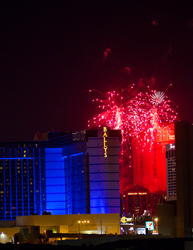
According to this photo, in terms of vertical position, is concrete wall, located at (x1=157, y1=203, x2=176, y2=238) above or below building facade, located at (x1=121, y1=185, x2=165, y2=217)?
below

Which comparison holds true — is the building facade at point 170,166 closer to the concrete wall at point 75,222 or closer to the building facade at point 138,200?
the building facade at point 138,200

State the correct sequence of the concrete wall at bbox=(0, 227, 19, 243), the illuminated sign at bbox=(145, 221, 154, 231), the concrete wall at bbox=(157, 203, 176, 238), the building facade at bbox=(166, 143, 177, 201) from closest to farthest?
the concrete wall at bbox=(157, 203, 176, 238) → the concrete wall at bbox=(0, 227, 19, 243) → the illuminated sign at bbox=(145, 221, 154, 231) → the building facade at bbox=(166, 143, 177, 201)

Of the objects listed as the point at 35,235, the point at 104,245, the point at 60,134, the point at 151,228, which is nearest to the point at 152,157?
the point at 60,134

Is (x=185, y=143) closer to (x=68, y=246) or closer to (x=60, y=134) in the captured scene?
(x=68, y=246)

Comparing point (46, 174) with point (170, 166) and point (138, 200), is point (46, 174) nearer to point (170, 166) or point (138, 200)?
point (170, 166)

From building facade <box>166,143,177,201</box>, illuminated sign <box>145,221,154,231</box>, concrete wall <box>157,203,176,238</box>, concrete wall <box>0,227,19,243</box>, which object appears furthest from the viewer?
building facade <box>166,143,177,201</box>

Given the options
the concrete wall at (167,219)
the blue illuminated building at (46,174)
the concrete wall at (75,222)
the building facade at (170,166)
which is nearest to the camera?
the concrete wall at (167,219)

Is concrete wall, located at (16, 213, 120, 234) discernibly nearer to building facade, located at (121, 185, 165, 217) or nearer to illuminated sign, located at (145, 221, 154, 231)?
illuminated sign, located at (145, 221, 154, 231)

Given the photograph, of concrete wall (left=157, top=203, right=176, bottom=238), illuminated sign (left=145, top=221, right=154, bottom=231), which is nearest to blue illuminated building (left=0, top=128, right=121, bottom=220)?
illuminated sign (left=145, top=221, right=154, bottom=231)

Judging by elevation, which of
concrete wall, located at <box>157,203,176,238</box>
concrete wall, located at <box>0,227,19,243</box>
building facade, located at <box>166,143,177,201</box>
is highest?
building facade, located at <box>166,143,177,201</box>

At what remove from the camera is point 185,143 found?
8744 cm

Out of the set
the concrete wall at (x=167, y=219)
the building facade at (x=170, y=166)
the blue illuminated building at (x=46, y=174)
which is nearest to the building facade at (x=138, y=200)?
the building facade at (x=170, y=166)

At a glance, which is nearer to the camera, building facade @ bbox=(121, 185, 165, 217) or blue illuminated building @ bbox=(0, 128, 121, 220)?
blue illuminated building @ bbox=(0, 128, 121, 220)

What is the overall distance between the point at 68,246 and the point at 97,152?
52.8 m
